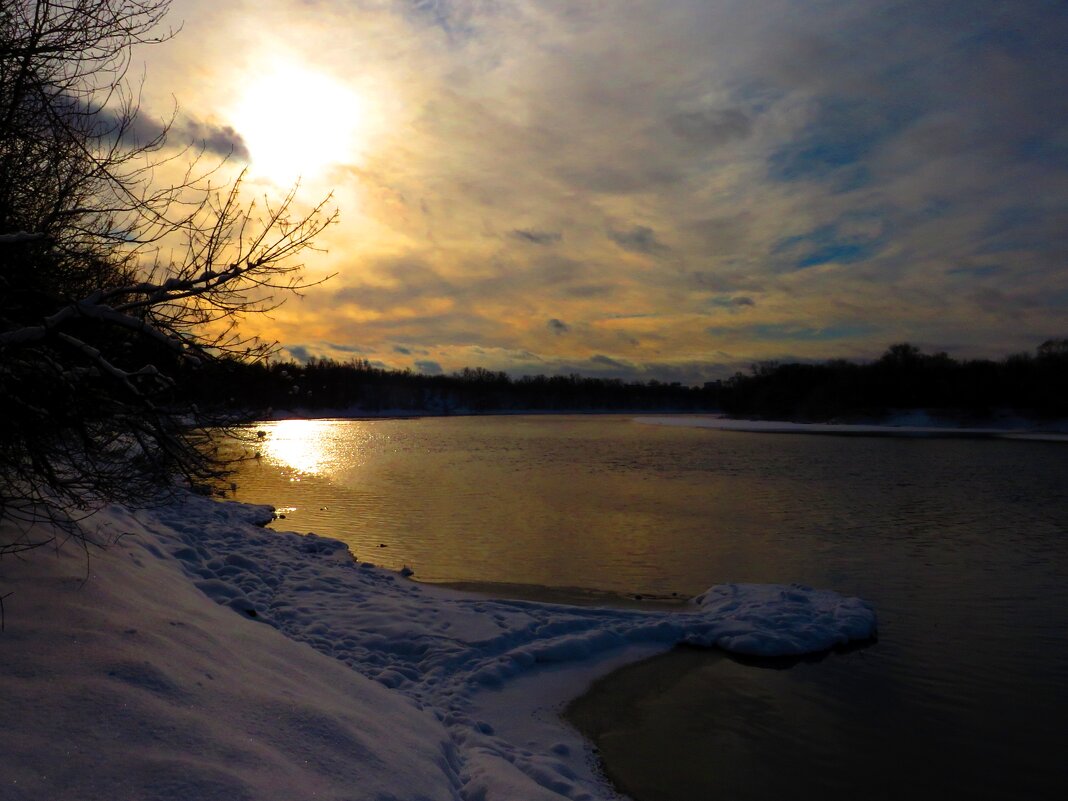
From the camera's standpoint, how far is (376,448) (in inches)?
1781

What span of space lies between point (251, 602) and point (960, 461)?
1557 inches

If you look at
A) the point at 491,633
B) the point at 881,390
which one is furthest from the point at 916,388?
the point at 491,633

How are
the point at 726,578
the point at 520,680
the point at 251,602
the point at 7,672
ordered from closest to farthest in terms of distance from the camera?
the point at 7,672 < the point at 520,680 < the point at 251,602 < the point at 726,578

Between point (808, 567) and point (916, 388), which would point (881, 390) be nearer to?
point (916, 388)

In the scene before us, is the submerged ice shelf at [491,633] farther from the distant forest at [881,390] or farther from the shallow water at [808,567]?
the distant forest at [881,390]

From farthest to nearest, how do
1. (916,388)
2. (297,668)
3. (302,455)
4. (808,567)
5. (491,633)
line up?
(916,388)
(302,455)
(808,567)
(491,633)
(297,668)

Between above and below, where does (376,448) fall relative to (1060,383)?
below

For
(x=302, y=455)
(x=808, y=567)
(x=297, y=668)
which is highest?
(x=297, y=668)

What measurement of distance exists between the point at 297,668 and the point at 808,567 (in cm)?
1090

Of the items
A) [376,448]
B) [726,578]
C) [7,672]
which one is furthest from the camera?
[376,448]

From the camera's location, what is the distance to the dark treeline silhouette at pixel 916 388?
82.1 metres

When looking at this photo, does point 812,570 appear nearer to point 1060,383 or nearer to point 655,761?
point 655,761

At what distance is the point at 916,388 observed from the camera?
293 ft

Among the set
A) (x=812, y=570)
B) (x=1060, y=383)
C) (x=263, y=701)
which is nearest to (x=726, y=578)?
(x=812, y=570)
